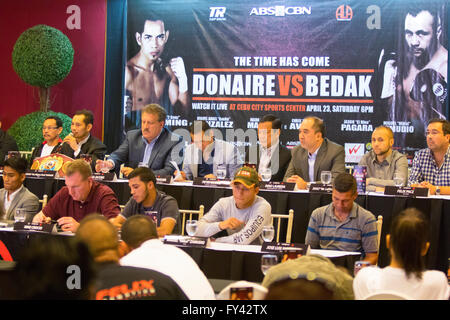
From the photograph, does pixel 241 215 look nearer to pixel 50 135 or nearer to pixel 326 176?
pixel 326 176

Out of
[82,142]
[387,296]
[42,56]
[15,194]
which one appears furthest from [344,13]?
[387,296]

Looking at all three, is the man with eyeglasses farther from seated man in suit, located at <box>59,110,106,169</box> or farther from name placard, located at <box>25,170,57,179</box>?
name placard, located at <box>25,170,57,179</box>

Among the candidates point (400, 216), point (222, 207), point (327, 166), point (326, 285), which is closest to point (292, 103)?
point (327, 166)

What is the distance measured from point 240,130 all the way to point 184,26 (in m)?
1.41

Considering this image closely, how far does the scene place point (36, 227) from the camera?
12.8ft

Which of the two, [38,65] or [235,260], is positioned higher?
[38,65]

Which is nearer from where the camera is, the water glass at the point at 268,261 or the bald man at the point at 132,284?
the bald man at the point at 132,284

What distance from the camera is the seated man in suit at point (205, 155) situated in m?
5.77

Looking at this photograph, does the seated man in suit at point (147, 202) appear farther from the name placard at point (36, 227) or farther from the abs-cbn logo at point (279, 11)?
the abs-cbn logo at point (279, 11)

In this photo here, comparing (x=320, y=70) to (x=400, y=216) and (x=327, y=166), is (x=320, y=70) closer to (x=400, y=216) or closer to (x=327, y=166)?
(x=327, y=166)

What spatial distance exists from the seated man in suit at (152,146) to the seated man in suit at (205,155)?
0.53ft

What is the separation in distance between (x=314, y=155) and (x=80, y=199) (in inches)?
78.7

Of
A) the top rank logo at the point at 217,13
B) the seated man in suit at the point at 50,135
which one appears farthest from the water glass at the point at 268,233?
the top rank logo at the point at 217,13

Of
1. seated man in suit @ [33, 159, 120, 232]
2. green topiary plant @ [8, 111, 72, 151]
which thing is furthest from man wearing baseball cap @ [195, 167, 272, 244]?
green topiary plant @ [8, 111, 72, 151]
